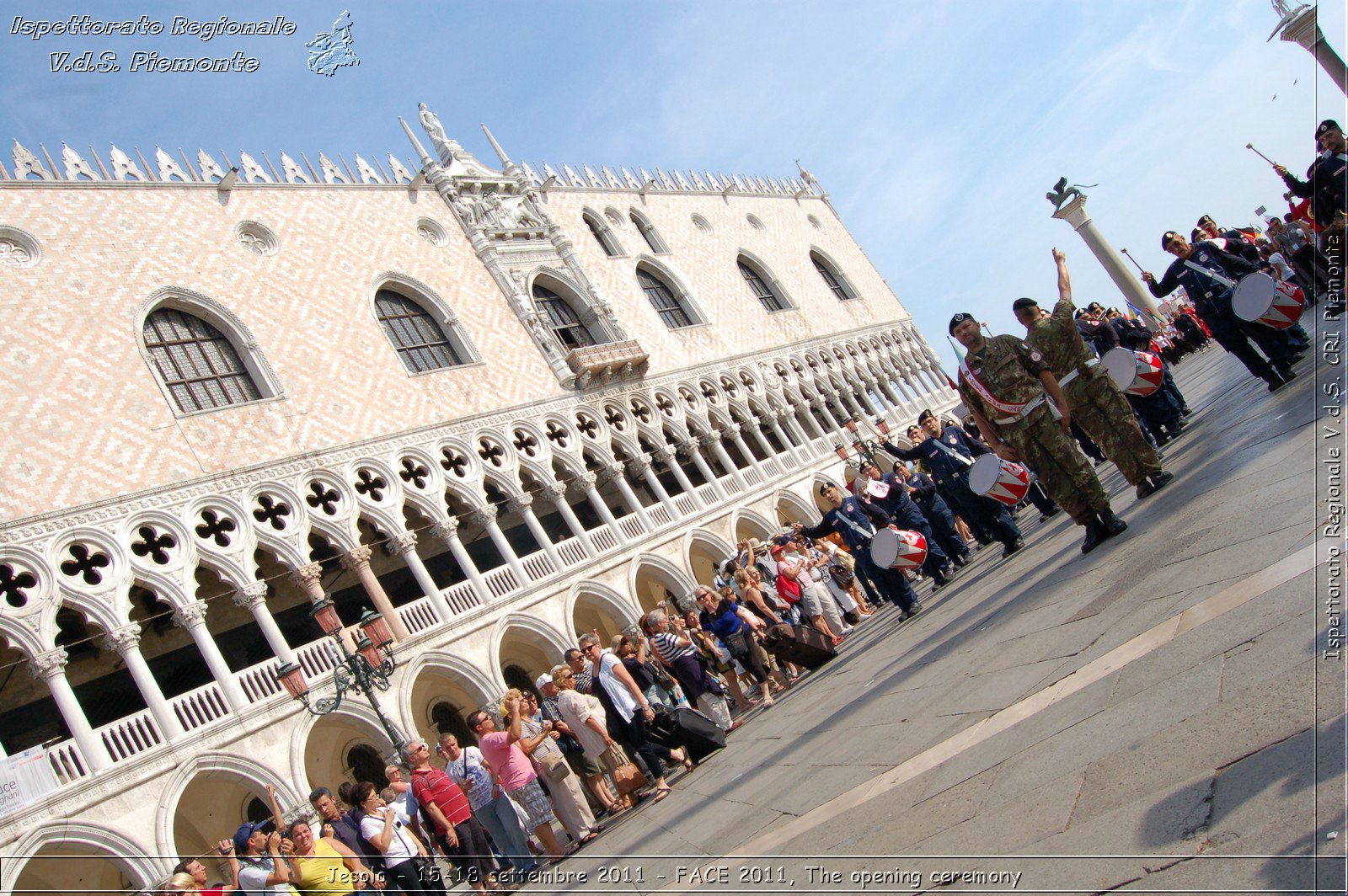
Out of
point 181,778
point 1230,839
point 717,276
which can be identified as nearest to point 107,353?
point 181,778

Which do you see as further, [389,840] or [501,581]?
[501,581]

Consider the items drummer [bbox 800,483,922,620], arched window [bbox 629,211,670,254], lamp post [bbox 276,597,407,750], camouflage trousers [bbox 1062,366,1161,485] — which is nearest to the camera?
camouflage trousers [bbox 1062,366,1161,485]

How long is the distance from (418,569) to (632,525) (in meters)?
5.31

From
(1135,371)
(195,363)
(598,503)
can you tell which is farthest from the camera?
(598,503)

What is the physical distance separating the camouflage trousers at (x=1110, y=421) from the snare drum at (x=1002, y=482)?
5.01 feet

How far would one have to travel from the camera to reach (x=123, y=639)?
11.7 m

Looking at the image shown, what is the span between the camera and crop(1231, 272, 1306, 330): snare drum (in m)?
6.84

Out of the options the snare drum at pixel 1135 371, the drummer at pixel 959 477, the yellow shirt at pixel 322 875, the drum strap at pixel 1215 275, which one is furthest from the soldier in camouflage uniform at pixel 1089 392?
the yellow shirt at pixel 322 875

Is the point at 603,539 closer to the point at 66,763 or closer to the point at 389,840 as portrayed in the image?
the point at 66,763

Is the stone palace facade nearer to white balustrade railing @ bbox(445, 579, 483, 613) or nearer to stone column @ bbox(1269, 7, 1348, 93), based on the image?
white balustrade railing @ bbox(445, 579, 483, 613)

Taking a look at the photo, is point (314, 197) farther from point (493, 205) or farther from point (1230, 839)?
point (1230, 839)

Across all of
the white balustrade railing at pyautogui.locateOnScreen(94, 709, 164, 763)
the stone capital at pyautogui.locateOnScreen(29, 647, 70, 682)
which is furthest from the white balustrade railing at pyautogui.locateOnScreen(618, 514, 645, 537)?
the stone capital at pyautogui.locateOnScreen(29, 647, 70, 682)

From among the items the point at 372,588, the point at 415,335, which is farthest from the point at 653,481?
the point at 372,588

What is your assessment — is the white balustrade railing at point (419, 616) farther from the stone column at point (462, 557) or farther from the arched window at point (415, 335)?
the arched window at point (415, 335)
